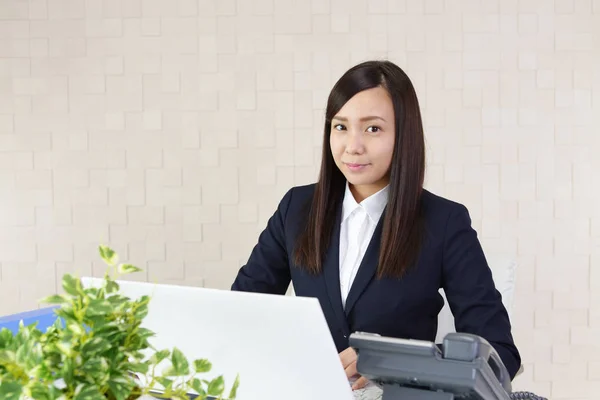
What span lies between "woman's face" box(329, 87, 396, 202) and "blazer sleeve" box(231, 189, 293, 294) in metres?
0.37

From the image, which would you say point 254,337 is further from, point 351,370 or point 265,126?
point 265,126

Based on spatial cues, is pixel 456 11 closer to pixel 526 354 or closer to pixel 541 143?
pixel 541 143

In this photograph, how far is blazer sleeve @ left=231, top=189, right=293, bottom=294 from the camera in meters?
2.40

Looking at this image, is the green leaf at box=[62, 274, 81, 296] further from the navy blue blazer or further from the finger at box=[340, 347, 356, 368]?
the navy blue blazer

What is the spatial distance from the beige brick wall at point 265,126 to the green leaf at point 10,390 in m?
2.91

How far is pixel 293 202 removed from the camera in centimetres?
245

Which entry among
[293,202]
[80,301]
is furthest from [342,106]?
[80,301]

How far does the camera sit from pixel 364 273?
2.17 meters

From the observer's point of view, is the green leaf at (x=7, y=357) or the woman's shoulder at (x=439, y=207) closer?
the green leaf at (x=7, y=357)

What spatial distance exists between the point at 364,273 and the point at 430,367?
100 cm

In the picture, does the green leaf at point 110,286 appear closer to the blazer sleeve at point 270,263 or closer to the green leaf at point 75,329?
the green leaf at point 75,329

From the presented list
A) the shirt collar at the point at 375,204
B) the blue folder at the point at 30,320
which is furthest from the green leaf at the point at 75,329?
the shirt collar at the point at 375,204

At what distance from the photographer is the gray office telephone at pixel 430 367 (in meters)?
1.16

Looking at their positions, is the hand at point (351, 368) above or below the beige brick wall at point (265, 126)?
below
